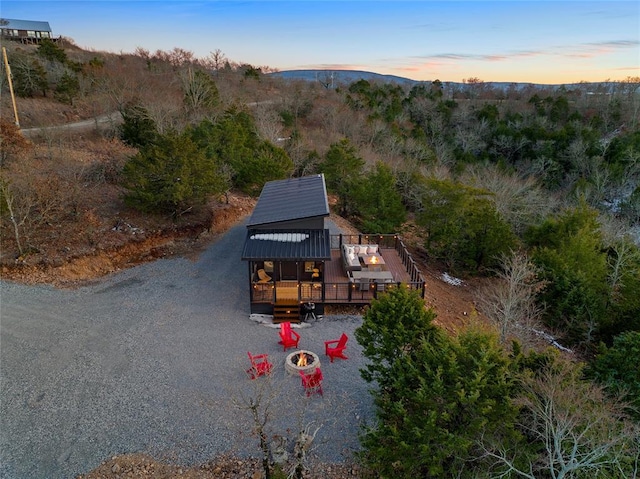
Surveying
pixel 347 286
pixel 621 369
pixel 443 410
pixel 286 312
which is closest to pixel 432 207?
pixel 347 286

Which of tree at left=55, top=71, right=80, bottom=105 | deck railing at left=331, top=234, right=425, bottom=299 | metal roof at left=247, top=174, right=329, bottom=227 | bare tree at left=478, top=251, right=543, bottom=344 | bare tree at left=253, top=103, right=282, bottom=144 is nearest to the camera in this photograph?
bare tree at left=478, top=251, right=543, bottom=344

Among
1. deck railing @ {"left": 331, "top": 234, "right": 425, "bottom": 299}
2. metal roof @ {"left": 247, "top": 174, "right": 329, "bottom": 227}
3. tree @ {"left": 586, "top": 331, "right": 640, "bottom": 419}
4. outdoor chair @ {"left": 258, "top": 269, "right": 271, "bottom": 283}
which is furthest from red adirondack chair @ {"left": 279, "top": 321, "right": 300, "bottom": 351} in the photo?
tree @ {"left": 586, "top": 331, "right": 640, "bottom": 419}

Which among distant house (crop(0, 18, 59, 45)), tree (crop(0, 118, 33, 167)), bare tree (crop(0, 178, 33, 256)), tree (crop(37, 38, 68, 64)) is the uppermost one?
distant house (crop(0, 18, 59, 45))

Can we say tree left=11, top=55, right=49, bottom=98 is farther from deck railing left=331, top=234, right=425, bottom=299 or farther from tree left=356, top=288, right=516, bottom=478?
tree left=356, top=288, right=516, bottom=478

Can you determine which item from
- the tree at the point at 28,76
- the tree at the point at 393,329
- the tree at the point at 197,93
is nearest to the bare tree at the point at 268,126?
the tree at the point at 197,93

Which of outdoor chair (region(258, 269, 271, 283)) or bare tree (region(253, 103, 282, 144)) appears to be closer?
→ outdoor chair (region(258, 269, 271, 283))

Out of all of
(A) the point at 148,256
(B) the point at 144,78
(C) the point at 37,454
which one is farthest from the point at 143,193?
(B) the point at 144,78
